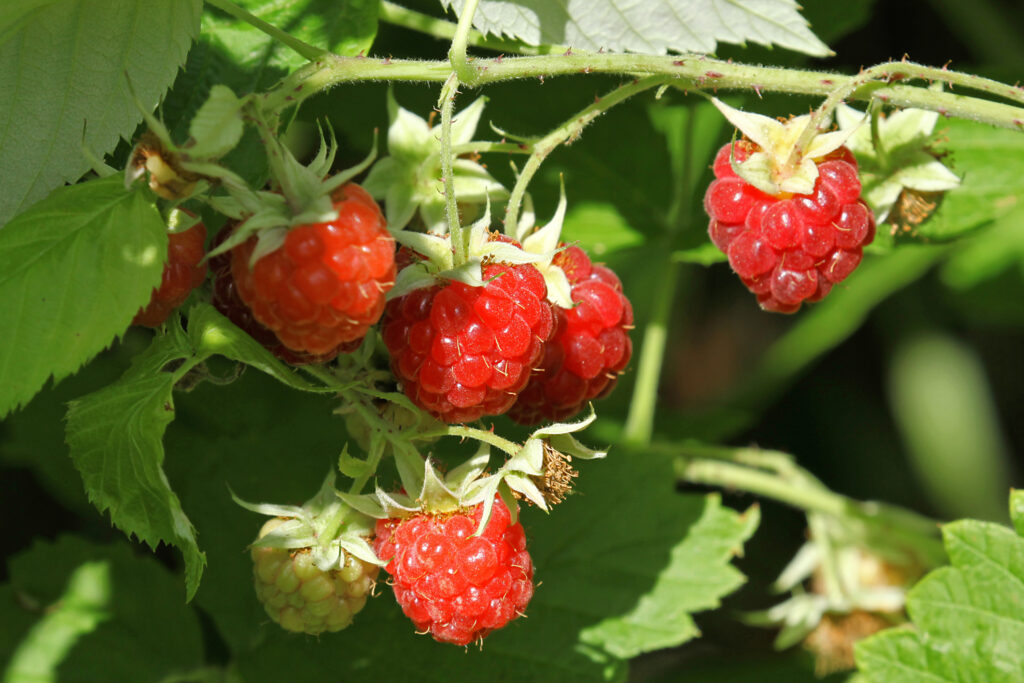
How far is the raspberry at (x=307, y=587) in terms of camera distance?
1.56 meters

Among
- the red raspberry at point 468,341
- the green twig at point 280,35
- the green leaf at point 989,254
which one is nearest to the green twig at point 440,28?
the green twig at point 280,35

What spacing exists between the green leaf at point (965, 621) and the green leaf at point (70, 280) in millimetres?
1411

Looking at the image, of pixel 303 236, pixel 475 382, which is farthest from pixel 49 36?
pixel 475 382

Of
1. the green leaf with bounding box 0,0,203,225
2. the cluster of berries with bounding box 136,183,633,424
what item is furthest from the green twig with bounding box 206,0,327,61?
the cluster of berries with bounding box 136,183,633,424

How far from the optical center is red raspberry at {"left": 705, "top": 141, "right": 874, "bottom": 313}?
5.23 ft

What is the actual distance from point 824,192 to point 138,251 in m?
1.01

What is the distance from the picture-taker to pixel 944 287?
11.6ft

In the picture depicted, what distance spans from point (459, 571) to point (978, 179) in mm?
1547

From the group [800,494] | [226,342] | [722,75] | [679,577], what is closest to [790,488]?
[800,494]

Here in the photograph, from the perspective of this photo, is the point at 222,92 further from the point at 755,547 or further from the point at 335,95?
the point at 755,547

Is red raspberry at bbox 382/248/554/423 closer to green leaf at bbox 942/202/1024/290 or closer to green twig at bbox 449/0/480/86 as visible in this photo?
green twig at bbox 449/0/480/86

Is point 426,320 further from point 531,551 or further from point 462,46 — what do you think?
point 531,551

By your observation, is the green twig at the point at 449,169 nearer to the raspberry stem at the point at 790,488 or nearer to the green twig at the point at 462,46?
the green twig at the point at 462,46

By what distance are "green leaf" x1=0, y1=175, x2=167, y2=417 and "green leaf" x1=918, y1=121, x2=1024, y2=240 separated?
1494 millimetres
